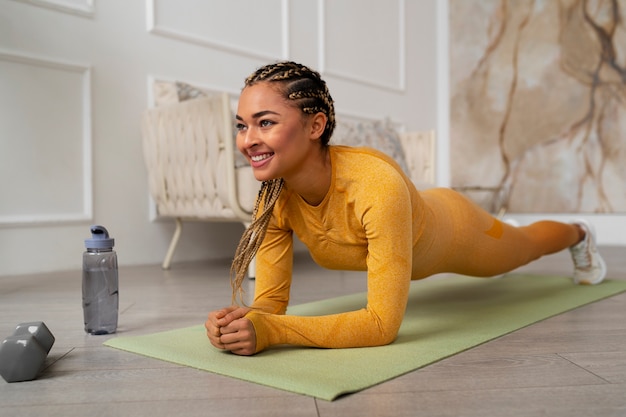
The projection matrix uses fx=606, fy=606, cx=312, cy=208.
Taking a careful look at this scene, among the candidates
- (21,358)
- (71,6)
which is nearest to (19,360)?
(21,358)

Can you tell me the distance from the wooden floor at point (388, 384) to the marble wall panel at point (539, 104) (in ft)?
10.8

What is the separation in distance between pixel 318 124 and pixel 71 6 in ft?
6.22

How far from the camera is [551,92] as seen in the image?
468 cm

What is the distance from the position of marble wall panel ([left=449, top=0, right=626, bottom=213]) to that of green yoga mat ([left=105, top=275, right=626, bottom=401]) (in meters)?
2.78

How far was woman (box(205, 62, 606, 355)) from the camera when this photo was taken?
1098mm

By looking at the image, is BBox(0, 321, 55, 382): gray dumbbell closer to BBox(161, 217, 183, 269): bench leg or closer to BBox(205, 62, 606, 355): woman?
BBox(205, 62, 606, 355): woman

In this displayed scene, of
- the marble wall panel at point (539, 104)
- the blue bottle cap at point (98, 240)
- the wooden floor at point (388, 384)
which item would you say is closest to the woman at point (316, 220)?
the wooden floor at point (388, 384)

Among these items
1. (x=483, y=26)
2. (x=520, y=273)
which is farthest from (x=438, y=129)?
(x=520, y=273)

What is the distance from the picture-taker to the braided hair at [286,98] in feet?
3.66

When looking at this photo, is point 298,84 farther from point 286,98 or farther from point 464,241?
point 464,241

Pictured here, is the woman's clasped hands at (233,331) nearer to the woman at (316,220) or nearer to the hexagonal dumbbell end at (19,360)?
the woman at (316,220)

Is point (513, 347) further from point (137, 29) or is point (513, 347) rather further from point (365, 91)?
point (365, 91)

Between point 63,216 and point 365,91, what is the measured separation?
2480mm

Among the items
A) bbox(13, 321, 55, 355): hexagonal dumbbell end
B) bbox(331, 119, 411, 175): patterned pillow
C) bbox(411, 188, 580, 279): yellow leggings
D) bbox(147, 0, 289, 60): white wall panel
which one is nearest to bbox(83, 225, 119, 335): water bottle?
bbox(13, 321, 55, 355): hexagonal dumbbell end
